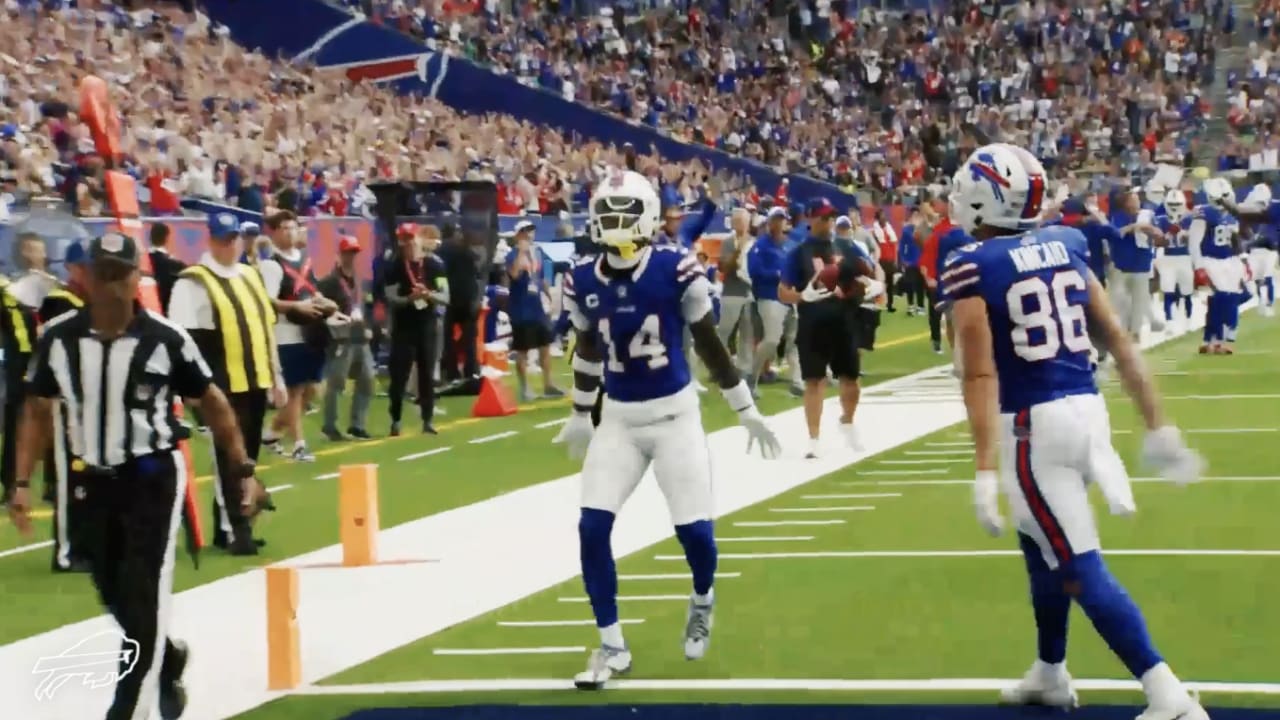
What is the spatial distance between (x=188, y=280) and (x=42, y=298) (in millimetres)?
1714

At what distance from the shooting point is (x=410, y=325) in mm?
19578

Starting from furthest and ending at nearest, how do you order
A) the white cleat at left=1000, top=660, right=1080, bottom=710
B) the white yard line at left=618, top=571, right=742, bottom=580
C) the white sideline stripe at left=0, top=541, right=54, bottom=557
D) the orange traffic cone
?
the orange traffic cone → the white sideline stripe at left=0, top=541, right=54, bottom=557 → the white yard line at left=618, top=571, right=742, bottom=580 → the white cleat at left=1000, top=660, right=1080, bottom=710

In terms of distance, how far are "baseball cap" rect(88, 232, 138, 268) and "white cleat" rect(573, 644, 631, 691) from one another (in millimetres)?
2390

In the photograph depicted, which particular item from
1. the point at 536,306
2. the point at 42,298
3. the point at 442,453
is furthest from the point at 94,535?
the point at 536,306

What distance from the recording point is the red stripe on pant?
7.22 metres

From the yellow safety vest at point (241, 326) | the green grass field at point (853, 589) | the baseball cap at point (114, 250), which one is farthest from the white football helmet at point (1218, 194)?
the baseball cap at point (114, 250)

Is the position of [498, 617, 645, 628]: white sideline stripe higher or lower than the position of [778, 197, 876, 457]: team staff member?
lower

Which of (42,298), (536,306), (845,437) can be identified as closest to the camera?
(42,298)

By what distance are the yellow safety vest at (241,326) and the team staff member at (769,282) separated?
31.8ft

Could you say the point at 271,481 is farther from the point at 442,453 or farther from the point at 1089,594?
the point at 1089,594

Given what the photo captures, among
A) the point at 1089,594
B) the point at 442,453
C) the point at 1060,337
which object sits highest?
the point at 1060,337

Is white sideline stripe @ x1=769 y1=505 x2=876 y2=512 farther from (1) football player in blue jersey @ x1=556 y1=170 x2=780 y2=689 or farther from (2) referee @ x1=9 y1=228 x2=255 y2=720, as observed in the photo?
(2) referee @ x1=9 y1=228 x2=255 y2=720

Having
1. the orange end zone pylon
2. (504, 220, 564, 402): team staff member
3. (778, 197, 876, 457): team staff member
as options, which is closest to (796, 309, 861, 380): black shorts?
(778, 197, 876, 457): team staff member

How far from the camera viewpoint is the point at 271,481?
16.7 m
